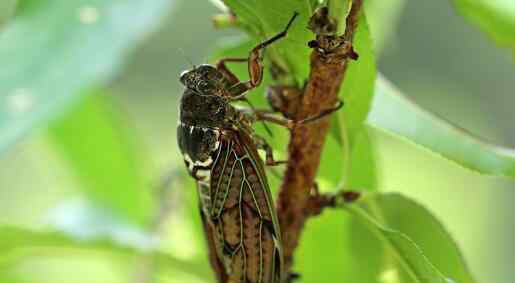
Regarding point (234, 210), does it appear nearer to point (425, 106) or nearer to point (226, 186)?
point (226, 186)

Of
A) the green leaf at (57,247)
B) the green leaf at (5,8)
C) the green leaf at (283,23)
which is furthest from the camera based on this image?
the green leaf at (5,8)

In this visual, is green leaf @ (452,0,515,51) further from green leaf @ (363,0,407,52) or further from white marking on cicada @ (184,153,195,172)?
green leaf @ (363,0,407,52)

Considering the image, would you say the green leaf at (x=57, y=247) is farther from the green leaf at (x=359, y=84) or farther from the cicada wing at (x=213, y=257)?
the green leaf at (x=359, y=84)

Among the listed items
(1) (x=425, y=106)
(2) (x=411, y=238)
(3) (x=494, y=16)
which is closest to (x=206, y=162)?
(2) (x=411, y=238)

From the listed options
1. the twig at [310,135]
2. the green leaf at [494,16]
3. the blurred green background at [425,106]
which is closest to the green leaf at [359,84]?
the twig at [310,135]

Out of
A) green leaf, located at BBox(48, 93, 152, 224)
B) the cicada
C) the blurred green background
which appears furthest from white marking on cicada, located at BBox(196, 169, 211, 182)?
the blurred green background

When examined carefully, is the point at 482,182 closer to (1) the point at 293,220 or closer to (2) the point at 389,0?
(2) the point at 389,0
